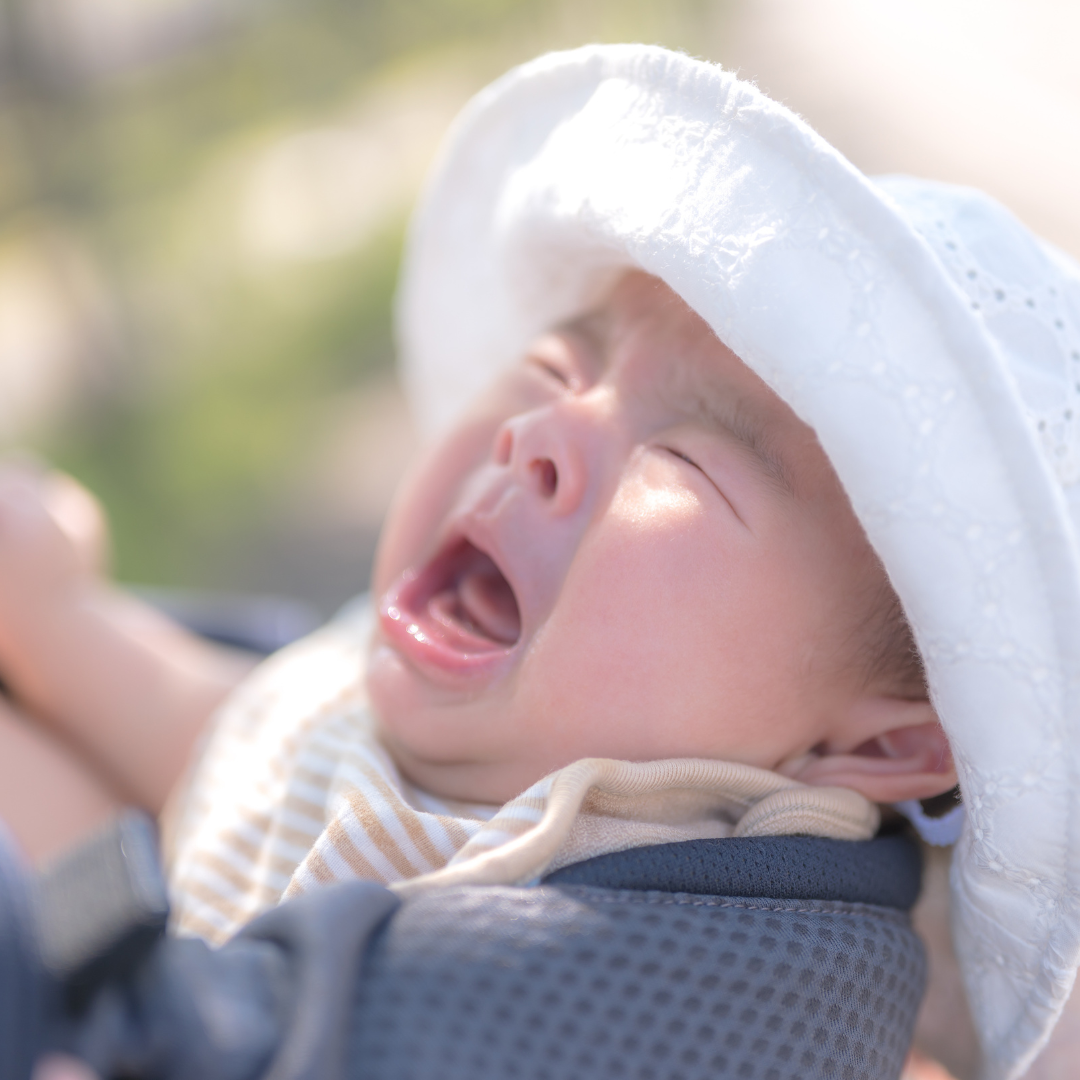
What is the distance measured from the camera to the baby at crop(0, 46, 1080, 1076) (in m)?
0.69

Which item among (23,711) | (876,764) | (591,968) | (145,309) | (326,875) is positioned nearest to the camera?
(591,968)

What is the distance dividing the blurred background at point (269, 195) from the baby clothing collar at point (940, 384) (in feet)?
5.06

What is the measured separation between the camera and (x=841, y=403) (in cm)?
70

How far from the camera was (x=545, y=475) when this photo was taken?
34.7 inches

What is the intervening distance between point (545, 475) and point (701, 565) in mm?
149

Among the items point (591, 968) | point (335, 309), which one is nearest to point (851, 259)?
point (591, 968)

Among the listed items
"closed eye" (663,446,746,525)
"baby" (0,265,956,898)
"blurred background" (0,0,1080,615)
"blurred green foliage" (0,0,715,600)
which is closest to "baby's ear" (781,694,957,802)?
"baby" (0,265,956,898)

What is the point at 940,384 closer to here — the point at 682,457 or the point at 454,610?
the point at 682,457

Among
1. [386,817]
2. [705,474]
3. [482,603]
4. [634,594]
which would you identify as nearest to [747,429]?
[705,474]

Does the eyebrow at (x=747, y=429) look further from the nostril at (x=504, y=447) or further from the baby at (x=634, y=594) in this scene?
the nostril at (x=504, y=447)

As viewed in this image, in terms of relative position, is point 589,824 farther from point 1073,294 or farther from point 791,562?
point 1073,294

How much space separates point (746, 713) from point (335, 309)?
2.34 meters

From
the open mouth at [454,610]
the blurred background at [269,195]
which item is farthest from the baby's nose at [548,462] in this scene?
the blurred background at [269,195]

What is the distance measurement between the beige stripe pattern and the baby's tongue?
12cm
